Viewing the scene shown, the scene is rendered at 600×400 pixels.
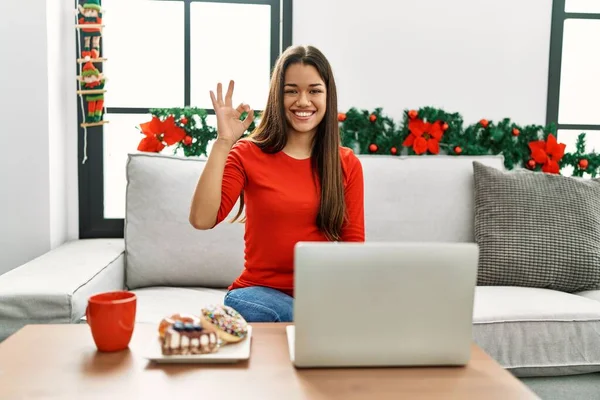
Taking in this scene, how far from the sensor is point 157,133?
7.74ft

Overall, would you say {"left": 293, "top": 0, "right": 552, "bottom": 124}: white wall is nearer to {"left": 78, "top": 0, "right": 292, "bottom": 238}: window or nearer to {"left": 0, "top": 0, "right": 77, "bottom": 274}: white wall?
{"left": 78, "top": 0, "right": 292, "bottom": 238}: window

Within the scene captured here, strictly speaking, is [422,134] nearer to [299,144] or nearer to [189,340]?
[299,144]

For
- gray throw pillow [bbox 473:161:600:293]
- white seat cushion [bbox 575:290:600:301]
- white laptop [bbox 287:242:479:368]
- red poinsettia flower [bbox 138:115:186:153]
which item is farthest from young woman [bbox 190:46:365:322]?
white seat cushion [bbox 575:290:600:301]

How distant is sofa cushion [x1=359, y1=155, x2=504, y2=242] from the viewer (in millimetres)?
2184

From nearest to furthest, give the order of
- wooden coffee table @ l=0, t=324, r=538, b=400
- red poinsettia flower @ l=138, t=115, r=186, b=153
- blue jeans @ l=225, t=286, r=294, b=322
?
wooden coffee table @ l=0, t=324, r=538, b=400
blue jeans @ l=225, t=286, r=294, b=322
red poinsettia flower @ l=138, t=115, r=186, b=153

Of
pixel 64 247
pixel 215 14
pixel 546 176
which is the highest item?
pixel 215 14

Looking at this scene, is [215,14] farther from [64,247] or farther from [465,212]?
[465,212]

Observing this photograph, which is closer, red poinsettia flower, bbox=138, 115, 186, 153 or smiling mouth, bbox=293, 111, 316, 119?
smiling mouth, bbox=293, 111, 316, 119

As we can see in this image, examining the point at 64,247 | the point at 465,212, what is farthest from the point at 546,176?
the point at 64,247

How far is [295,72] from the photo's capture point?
1.54 meters

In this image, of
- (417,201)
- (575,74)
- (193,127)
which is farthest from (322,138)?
(575,74)

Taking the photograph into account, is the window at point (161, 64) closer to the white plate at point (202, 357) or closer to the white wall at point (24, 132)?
the white wall at point (24, 132)

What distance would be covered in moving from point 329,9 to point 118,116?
1023 millimetres

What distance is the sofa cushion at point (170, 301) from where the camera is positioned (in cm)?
169
